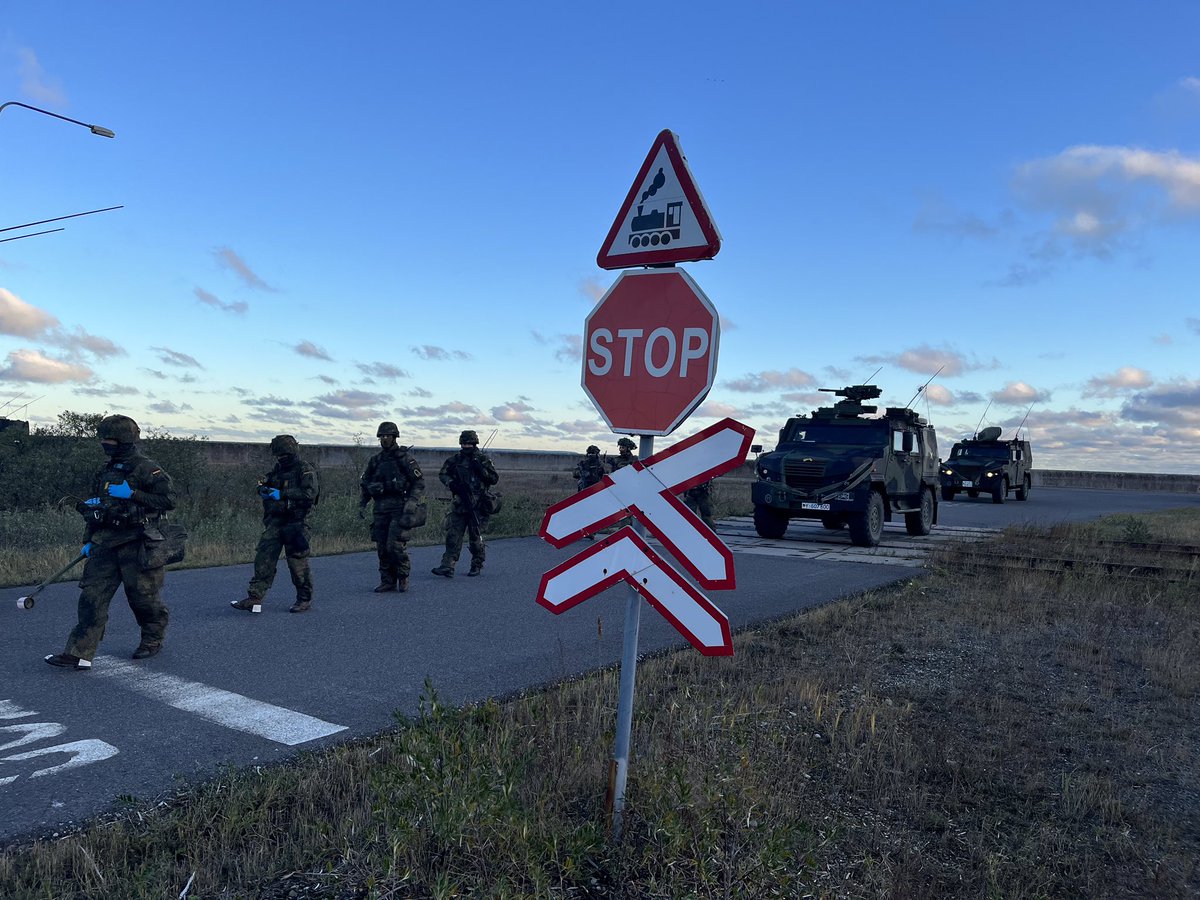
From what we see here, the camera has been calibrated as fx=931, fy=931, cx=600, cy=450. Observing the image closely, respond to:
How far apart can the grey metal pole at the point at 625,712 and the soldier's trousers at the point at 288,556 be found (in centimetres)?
587

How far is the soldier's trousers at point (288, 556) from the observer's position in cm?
873

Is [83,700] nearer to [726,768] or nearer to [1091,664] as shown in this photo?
[726,768]

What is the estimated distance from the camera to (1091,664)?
282 inches

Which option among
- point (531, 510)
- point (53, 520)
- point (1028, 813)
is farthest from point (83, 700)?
point (531, 510)

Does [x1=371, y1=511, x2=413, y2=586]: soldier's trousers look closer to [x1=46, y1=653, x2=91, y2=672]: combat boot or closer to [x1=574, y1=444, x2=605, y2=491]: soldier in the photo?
[x1=46, y1=653, x2=91, y2=672]: combat boot

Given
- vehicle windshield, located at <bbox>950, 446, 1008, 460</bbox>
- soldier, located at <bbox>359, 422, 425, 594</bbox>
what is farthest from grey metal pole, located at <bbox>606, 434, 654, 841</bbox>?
vehicle windshield, located at <bbox>950, 446, 1008, 460</bbox>

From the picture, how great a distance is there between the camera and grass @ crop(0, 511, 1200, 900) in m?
3.17

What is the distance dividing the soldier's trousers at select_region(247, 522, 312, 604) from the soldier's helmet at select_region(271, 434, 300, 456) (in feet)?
2.25

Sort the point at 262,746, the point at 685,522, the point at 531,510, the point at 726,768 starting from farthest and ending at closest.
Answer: the point at 531,510, the point at 262,746, the point at 726,768, the point at 685,522

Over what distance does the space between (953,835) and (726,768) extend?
3.40 feet

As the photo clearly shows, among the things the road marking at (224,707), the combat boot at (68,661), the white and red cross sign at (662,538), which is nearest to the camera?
the white and red cross sign at (662,538)

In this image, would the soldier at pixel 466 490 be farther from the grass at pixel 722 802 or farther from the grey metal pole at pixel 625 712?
the grey metal pole at pixel 625 712

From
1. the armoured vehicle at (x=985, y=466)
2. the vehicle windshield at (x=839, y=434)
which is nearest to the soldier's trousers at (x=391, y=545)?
the vehicle windshield at (x=839, y=434)

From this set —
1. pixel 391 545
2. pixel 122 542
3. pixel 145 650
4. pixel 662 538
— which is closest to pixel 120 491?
pixel 122 542
